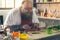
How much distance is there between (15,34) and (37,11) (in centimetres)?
61

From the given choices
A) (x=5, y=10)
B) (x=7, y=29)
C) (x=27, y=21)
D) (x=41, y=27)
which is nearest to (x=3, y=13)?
(x=5, y=10)

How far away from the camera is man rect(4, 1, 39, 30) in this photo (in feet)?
8.50

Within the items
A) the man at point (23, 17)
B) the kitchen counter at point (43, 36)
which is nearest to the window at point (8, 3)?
the man at point (23, 17)

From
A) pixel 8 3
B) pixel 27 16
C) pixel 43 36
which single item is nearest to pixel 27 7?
pixel 27 16

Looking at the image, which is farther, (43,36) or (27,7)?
(27,7)

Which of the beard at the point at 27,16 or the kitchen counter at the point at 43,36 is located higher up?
the beard at the point at 27,16

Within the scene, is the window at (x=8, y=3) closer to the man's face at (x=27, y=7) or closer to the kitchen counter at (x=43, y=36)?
the man's face at (x=27, y=7)

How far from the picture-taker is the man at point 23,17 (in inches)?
102

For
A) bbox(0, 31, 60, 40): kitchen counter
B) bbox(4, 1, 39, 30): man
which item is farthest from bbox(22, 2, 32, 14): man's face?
bbox(0, 31, 60, 40): kitchen counter

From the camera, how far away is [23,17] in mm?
2689

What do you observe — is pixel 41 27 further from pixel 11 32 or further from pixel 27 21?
pixel 11 32

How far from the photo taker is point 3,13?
2.50m

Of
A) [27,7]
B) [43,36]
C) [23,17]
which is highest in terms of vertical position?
[27,7]

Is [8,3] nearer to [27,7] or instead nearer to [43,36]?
[27,7]
